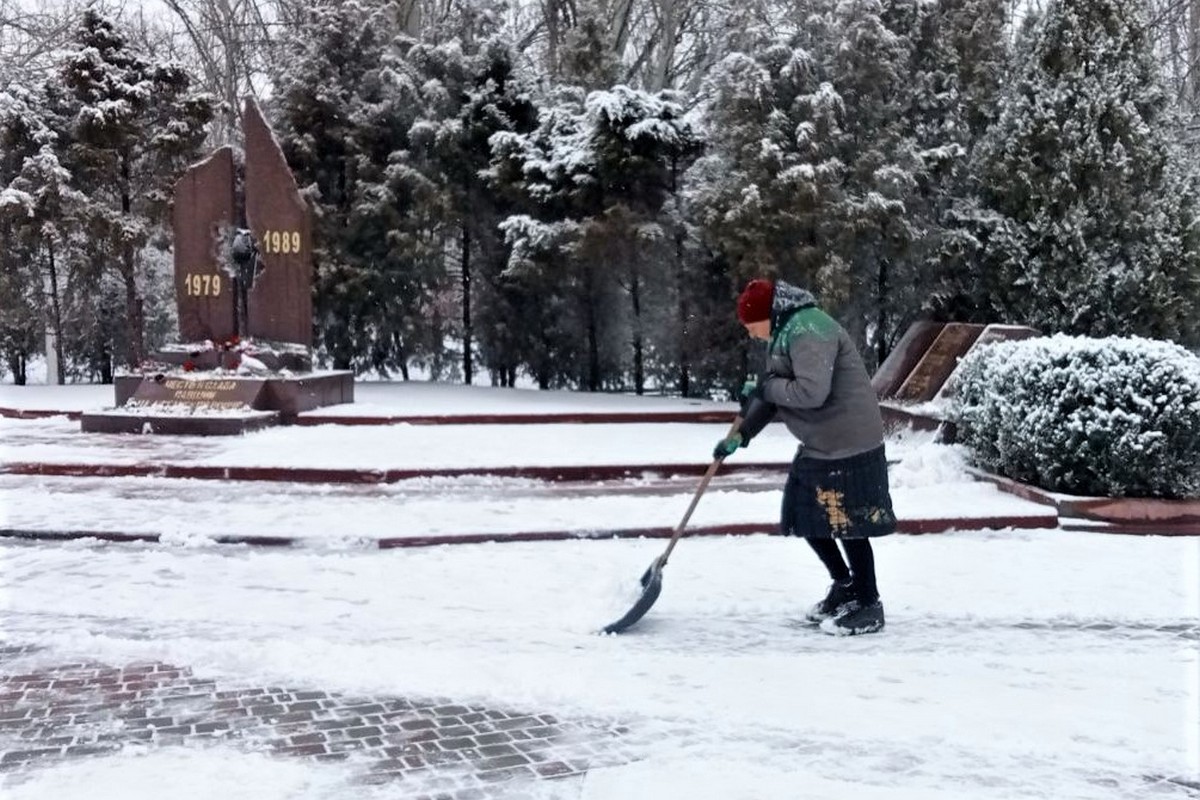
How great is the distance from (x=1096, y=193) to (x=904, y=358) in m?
4.42

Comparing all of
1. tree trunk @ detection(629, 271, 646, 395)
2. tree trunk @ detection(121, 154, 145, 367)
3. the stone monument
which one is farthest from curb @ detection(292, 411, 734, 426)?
tree trunk @ detection(121, 154, 145, 367)

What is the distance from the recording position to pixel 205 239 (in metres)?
13.8

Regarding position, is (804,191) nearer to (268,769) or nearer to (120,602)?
(120,602)

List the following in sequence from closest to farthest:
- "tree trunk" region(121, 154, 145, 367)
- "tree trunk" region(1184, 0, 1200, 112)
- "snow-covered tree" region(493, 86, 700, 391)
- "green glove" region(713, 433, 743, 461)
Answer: "green glove" region(713, 433, 743, 461)
"snow-covered tree" region(493, 86, 700, 391)
"tree trunk" region(121, 154, 145, 367)
"tree trunk" region(1184, 0, 1200, 112)

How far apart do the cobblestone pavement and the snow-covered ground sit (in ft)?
0.35

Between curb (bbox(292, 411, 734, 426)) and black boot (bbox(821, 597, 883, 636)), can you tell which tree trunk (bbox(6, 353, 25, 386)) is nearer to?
curb (bbox(292, 411, 734, 426))

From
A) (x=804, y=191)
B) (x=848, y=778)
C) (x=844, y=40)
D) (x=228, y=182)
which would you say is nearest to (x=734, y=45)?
A: (x=844, y=40)

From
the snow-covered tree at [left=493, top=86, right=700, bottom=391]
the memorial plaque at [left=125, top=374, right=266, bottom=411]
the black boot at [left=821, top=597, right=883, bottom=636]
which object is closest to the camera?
the black boot at [left=821, top=597, right=883, bottom=636]

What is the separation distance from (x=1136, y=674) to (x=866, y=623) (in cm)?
117

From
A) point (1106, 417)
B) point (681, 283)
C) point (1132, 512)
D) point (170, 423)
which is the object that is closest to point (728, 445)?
point (1106, 417)

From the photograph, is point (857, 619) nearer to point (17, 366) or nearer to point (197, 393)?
point (197, 393)

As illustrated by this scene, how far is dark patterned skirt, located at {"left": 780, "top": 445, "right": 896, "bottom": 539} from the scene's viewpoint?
201 inches

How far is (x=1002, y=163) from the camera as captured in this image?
1467 centimetres

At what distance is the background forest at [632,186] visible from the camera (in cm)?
1430
